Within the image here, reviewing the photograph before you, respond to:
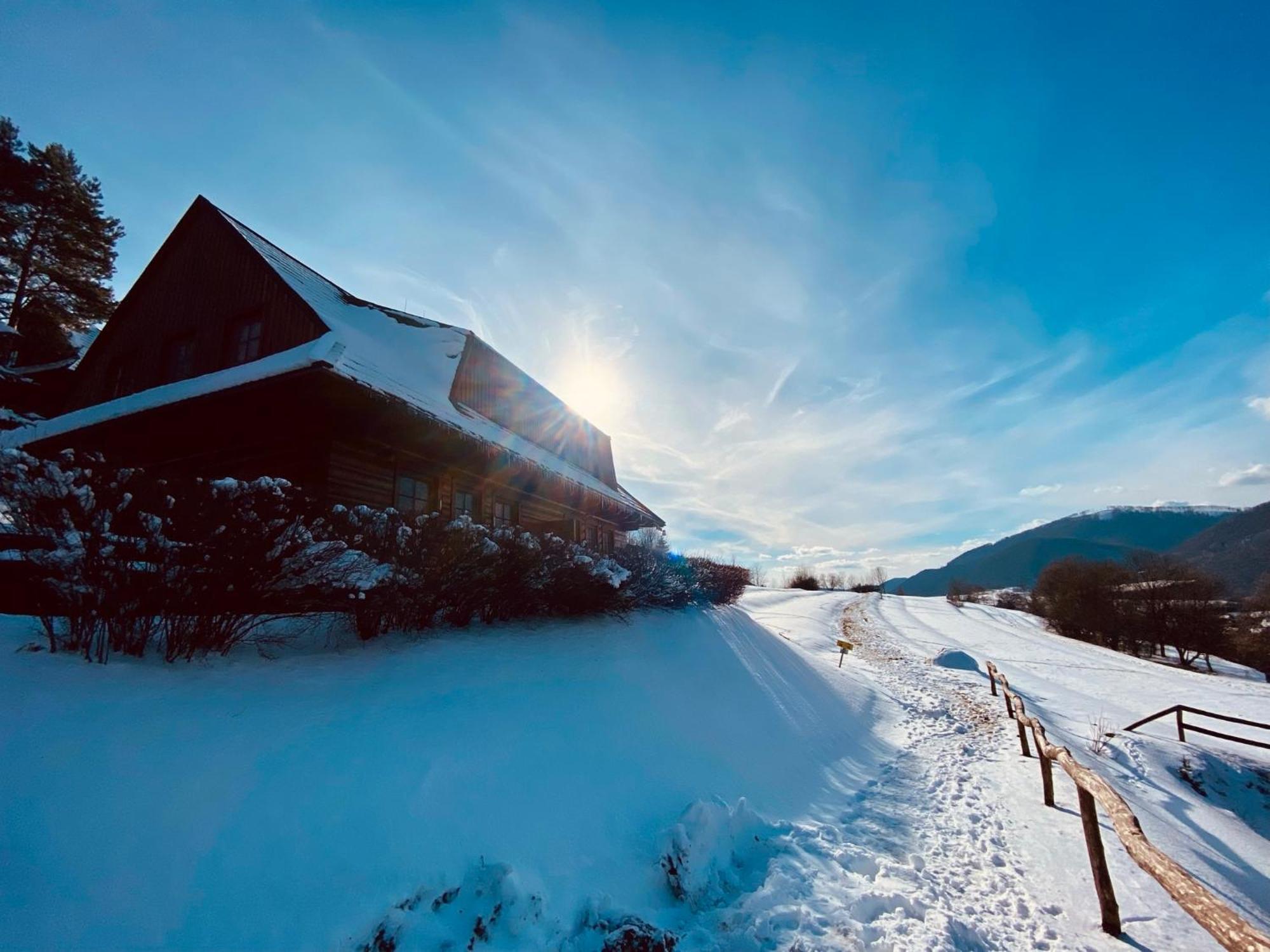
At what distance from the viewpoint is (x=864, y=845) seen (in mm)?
4438

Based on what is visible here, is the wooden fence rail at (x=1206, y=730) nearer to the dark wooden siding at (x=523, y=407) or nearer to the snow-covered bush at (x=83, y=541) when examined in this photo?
the dark wooden siding at (x=523, y=407)

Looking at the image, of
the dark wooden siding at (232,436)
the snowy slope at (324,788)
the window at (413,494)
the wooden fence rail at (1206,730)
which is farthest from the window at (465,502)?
the wooden fence rail at (1206,730)

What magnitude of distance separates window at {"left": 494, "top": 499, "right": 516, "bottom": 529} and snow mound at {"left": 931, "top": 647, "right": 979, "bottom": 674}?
14.9 m

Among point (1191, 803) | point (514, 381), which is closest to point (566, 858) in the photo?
point (1191, 803)

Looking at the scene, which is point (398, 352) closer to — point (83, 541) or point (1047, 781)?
→ point (83, 541)

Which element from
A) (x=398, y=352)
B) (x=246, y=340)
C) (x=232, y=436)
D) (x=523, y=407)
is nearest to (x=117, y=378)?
(x=246, y=340)

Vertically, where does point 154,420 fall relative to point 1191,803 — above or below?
above

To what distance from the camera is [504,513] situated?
12570 millimetres

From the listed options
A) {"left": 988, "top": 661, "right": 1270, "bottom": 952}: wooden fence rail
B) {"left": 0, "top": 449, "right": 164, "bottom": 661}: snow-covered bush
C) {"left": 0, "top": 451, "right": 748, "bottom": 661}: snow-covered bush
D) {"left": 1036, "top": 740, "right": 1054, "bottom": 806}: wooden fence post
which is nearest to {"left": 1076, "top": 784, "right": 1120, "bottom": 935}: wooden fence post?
{"left": 988, "top": 661, "right": 1270, "bottom": 952}: wooden fence rail

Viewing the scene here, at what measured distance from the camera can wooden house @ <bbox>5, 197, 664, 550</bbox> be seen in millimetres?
8062

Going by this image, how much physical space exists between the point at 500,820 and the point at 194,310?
12.9m

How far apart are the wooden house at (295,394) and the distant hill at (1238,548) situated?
10716 centimetres

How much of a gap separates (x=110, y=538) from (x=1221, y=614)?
5367 centimetres

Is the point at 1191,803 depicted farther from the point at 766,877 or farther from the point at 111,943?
the point at 111,943
